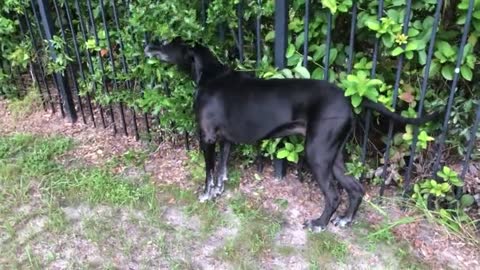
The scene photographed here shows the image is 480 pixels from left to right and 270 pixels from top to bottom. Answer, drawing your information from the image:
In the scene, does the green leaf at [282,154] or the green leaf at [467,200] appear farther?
the green leaf at [282,154]

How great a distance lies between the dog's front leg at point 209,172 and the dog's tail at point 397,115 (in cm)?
108

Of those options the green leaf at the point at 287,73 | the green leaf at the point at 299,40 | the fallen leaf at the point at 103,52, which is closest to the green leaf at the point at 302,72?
the green leaf at the point at 287,73

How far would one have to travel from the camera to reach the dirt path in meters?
3.18

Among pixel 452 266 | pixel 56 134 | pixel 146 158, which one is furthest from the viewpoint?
pixel 56 134

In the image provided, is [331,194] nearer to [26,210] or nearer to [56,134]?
[26,210]

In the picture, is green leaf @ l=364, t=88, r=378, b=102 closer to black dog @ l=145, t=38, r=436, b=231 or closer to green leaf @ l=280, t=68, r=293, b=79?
black dog @ l=145, t=38, r=436, b=231

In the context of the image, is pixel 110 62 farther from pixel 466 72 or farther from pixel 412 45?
pixel 466 72

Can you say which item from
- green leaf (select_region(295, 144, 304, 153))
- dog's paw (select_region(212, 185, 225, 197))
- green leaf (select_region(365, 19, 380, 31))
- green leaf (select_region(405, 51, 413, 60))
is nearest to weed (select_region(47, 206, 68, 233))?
dog's paw (select_region(212, 185, 225, 197))

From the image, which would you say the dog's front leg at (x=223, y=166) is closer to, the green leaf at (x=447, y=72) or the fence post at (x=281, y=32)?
the fence post at (x=281, y=32)

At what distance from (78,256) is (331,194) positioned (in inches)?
65.0

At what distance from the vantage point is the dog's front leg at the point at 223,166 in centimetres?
376

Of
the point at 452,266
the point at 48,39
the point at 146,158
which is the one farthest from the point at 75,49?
the point at 452,266

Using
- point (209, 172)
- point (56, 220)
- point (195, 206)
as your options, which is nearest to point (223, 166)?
point (209, 172)

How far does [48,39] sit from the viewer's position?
14.0 feet
